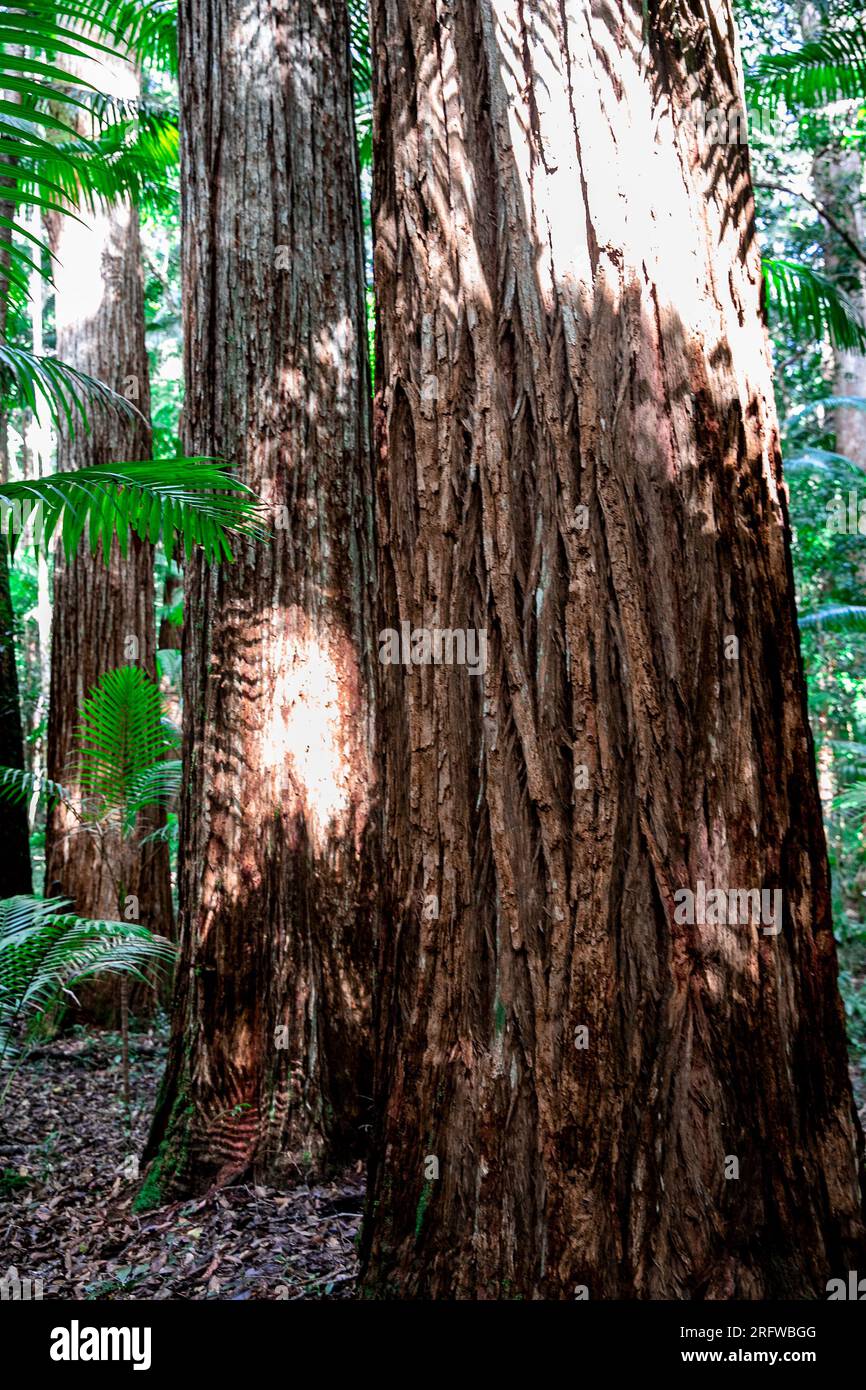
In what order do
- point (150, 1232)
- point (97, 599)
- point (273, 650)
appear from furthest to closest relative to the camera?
1. point (97, 599)
2. point (273, 650)
3. point (150, 1232)

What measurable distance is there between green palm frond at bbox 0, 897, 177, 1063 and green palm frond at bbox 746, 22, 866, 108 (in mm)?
6330

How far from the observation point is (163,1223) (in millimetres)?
3236

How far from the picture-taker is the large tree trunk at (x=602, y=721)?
6.35ft

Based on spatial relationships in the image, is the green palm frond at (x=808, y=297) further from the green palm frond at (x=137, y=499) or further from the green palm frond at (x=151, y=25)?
the green palm frond at (x=137, y=499)

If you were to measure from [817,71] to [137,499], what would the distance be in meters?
5.93

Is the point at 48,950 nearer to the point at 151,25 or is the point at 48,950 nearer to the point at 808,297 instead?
the point at 151,25

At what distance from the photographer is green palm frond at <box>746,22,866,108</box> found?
6.36 meters

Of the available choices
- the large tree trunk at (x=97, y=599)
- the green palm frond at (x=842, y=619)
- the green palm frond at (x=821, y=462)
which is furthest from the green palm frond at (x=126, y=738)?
the green palm frond at (x=821, y=462)

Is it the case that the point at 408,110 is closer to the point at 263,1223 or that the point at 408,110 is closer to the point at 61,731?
the point at 263,1223

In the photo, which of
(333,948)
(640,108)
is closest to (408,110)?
(640,108)

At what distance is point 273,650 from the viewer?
3.53m

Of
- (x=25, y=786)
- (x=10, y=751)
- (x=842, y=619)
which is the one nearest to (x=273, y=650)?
(x=25, y=786)

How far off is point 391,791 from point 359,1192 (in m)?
1.83

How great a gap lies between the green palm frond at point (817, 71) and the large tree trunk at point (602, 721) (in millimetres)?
5220
